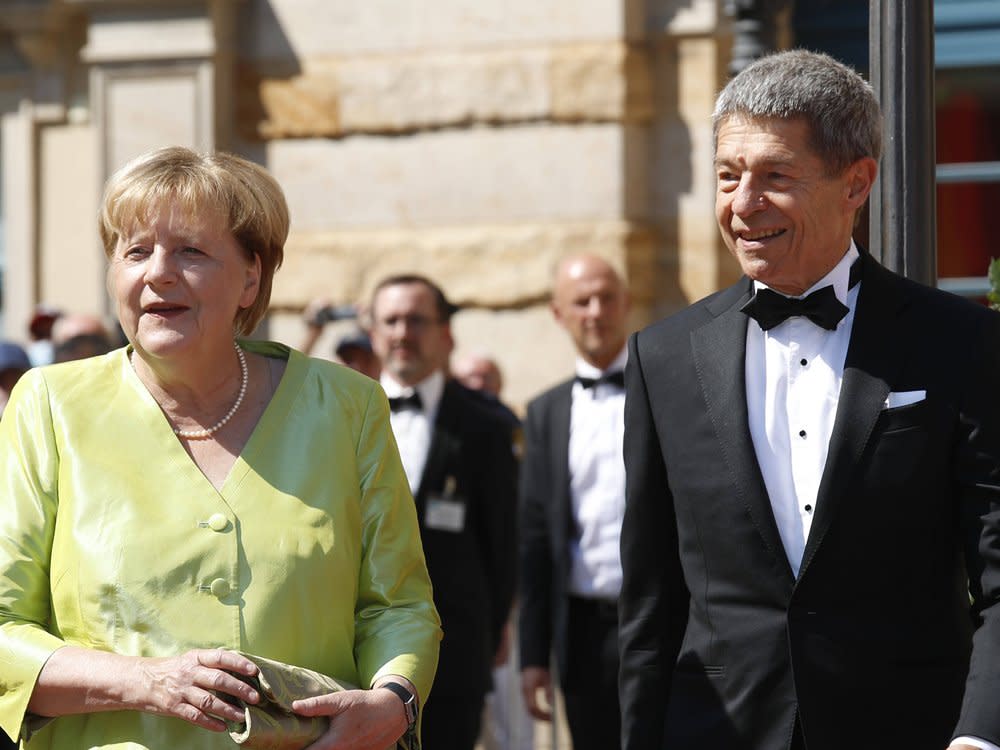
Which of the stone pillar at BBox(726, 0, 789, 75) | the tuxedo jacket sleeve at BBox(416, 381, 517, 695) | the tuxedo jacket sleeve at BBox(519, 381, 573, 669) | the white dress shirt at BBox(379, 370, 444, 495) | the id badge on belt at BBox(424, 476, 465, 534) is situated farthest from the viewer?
the white dress shirt at BBox(379, 370, 444, 495)

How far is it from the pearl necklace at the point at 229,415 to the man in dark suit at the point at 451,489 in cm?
276

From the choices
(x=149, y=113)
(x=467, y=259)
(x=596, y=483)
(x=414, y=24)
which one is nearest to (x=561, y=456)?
(x=596, y=483)

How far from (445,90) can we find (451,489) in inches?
120

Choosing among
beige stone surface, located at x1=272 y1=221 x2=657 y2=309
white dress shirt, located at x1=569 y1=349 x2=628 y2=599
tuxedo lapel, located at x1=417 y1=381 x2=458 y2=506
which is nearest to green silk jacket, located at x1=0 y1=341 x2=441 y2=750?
white dress shirt, located at x1=569 y1=349 x2=628 y2=599

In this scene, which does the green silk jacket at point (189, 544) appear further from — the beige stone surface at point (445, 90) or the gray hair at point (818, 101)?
the beige stone surface at point (445, 90)

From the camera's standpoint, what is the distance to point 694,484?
3.46 meters

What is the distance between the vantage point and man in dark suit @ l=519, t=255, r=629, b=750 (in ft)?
20.0

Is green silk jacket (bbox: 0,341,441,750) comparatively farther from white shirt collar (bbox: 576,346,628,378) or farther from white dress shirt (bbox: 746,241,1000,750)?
white shirt collar (bbox: 576,346,628,378)

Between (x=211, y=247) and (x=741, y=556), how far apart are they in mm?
1183

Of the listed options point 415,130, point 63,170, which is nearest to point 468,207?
point 415,130

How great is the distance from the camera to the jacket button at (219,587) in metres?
3.40

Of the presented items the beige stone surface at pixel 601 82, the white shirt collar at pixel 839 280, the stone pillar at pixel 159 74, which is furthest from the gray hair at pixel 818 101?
the stone pillar at pixel 159 74

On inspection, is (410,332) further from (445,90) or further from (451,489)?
(445,90)

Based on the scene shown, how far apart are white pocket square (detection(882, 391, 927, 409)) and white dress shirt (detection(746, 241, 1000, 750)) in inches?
4.1
